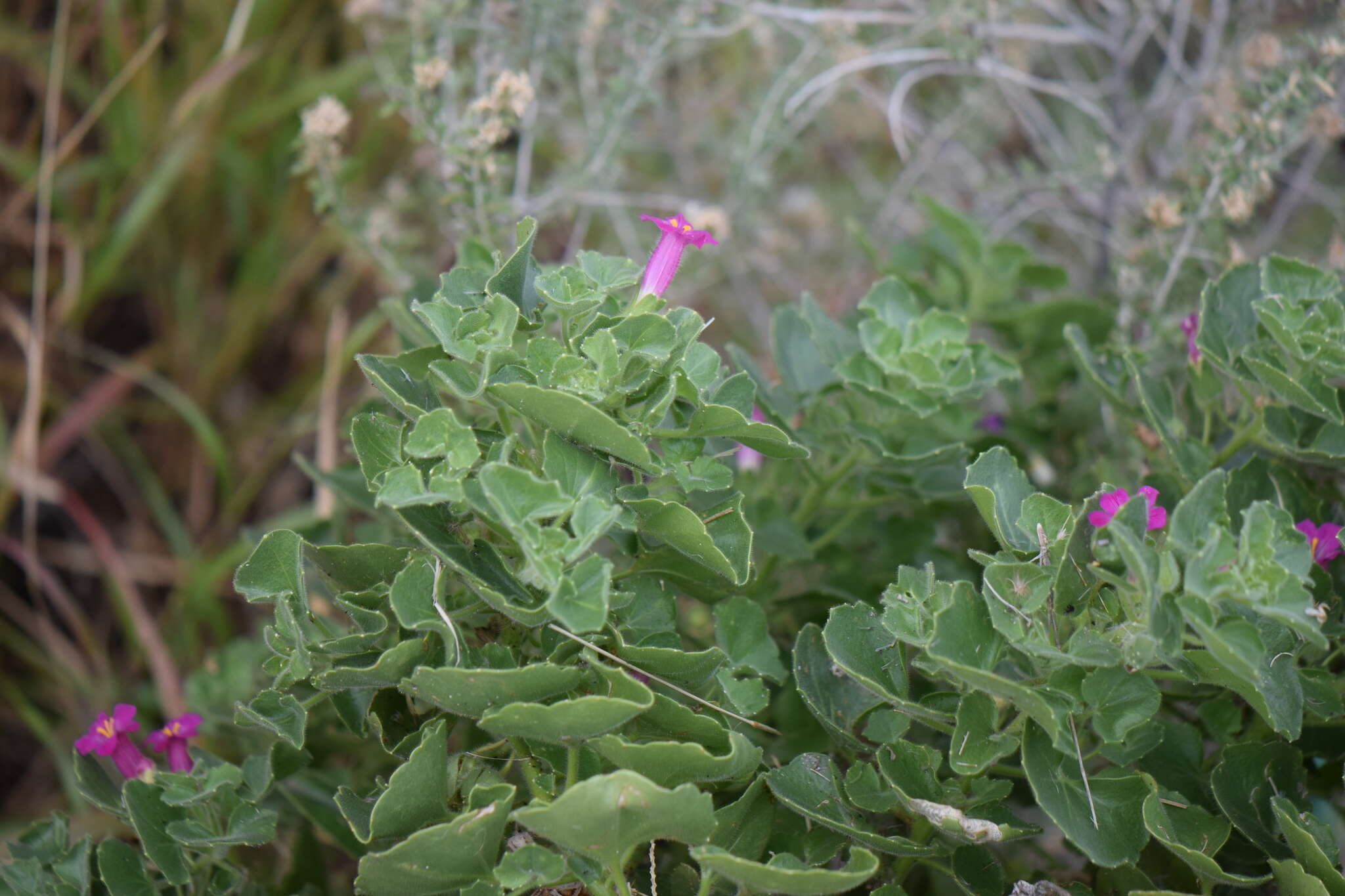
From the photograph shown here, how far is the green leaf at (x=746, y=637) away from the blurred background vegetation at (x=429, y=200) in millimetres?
578

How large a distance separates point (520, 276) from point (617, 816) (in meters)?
0.47

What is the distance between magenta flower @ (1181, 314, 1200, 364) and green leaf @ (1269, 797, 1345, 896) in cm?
47

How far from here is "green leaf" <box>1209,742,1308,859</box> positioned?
98cm

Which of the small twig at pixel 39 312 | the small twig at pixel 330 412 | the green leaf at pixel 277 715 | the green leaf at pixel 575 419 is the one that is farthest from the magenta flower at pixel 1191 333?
the small twig at pixel 39 312

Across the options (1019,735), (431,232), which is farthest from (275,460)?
(1019,735)

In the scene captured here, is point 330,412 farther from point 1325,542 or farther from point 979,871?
point 1325,542

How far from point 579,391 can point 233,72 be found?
1.48m

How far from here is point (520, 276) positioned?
948 millimetres

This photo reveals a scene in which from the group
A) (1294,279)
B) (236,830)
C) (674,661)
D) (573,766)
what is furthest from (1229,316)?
(236,830)

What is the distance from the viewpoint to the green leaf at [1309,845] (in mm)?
868

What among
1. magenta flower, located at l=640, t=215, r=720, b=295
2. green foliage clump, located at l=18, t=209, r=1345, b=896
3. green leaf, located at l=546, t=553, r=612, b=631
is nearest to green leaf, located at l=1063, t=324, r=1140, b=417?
green foliage clump, located at l=18, t=209, r=1345, b=896

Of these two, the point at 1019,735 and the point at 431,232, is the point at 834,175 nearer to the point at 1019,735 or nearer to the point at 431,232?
the point at 431,232

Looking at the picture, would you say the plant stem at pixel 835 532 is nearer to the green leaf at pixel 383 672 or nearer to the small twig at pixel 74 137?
the green leaf at pixel 383 672

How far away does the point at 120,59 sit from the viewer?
2033 millimetres
